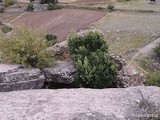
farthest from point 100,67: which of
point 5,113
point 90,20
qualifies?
point 90,20

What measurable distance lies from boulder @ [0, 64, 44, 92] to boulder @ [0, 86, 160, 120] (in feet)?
3.20

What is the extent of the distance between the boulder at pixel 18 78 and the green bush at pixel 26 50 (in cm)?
55

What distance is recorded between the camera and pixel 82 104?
503 inches

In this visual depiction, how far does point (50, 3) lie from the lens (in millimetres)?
50531

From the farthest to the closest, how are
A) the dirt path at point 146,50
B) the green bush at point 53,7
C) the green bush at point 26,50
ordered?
1. the green bush at point 53,7
2. the dirt path at point 146,50
3. the green bush at point 26,50

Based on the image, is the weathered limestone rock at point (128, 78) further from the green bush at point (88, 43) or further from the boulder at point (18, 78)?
the boulder at point (18, 78)

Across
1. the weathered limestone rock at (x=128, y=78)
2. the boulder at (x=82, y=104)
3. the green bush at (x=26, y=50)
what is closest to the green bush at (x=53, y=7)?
the green bush at (x=26, y=50)

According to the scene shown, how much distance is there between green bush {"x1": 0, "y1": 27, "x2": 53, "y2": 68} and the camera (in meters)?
16.3

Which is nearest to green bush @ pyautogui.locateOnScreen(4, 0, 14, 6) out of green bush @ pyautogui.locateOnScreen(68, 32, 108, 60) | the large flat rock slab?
green bush @ pyautogui.locateOnScreen(68, 32, 108, 60)

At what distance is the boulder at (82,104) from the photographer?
1191 centimetres

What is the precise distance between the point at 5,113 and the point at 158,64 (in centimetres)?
1675

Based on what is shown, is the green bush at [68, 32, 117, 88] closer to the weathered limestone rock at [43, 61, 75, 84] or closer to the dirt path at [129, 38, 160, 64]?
the weathered limestone rock at [43, 61, 75, 84]

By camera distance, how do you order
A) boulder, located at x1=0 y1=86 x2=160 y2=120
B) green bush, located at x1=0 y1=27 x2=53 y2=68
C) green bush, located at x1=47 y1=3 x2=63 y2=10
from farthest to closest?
green bush, located at x1=47 y1=3 x2=63 y2=10 → green bush, located at x1=0 y1=27 x2=53 y2=68 → boulder, located at x1=0 y1=86 x2=160 y2=120

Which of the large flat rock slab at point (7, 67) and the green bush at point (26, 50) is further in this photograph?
the green bush at point (26, 50)
